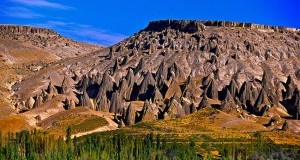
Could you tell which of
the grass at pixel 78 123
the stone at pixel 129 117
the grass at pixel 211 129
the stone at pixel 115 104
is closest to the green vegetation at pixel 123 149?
the grass at pixel 211 129

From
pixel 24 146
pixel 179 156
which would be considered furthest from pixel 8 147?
pixel 179 156

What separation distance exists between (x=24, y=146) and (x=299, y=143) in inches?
2581

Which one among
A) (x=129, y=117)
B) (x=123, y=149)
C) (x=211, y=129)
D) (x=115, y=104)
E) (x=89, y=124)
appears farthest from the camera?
(x=115, y=104)

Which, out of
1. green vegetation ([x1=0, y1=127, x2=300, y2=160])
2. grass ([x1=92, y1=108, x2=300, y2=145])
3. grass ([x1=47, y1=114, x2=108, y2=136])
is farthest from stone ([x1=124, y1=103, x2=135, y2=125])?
green vegetation ([x1=0, y1=127, x2=300, y2=160])

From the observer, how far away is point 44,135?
145500 mm

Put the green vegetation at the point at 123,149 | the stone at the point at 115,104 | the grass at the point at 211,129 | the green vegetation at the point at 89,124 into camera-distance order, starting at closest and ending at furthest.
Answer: the green vegetation at the point at 123,149 → the grass at the point at 211,129 → the green vegetation at the point at 89,124 → the stone at the point at 115,104

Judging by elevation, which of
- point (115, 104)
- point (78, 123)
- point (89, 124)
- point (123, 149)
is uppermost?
point (115, 104)

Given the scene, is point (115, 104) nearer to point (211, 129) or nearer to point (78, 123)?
point (78, 123)

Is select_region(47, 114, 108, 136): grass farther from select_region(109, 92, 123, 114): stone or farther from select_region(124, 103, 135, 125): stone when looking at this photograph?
select_region(109, 92, 123, 114): stone

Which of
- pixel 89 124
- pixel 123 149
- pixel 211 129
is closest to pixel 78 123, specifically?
pixel 89 124

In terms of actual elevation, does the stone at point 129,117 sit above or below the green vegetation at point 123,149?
above

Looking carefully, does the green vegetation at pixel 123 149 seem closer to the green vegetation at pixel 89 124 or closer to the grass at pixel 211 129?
the grass at pixel 211 129

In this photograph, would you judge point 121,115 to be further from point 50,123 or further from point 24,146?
point 24,146

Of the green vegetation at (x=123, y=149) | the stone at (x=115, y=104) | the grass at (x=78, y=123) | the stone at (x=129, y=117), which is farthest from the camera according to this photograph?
the stone at (x=115, y=104)
